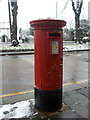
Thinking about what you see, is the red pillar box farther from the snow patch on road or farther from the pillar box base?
the snow patch on road

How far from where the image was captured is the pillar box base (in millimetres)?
2933

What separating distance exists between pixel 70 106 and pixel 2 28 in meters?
37.6

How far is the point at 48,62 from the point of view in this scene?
9.26 feet

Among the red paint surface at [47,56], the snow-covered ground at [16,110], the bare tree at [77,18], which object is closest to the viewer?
the red paint surface at [47,56]

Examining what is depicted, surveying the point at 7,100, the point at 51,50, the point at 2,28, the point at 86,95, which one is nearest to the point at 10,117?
the point at 7,100

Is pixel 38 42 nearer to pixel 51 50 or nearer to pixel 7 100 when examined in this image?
pixel 51 50

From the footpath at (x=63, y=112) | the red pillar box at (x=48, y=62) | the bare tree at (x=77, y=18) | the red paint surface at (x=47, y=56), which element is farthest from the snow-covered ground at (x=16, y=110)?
the bare tree at (x=77, y=18)

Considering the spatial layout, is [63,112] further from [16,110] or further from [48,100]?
[16,110]

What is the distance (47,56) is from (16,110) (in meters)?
1.26

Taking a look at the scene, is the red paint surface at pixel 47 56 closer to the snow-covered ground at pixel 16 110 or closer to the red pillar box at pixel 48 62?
the red pillar box at pixel 48 62

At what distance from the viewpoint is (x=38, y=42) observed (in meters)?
2.86

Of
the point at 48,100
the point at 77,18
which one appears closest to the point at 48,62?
the point at 48,100

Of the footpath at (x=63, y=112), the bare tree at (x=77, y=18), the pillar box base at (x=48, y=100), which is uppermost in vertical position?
the bare tree at (x=77, y=18)

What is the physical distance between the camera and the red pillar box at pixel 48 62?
275 centimetres
